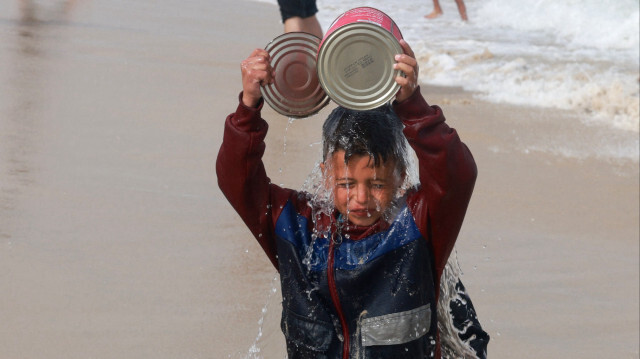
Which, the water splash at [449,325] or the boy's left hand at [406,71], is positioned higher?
the boy's left hand at [406,71]

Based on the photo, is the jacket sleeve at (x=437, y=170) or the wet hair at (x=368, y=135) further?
the wet hair at (x=368, y=135)

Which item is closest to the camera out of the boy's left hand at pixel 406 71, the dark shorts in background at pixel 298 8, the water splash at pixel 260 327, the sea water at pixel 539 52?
the boy's left hand at pixel 406 71

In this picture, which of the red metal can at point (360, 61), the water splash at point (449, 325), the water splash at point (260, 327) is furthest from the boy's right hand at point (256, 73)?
the water splash at point (260, 327)

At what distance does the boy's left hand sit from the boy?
0.12 metres

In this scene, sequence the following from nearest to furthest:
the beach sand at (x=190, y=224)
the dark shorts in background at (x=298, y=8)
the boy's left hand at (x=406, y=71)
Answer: the boy's left hand at (x=406, y=71), the beach sand at (x=190, y=224), the dark shorts in background at (x=298, y=8)

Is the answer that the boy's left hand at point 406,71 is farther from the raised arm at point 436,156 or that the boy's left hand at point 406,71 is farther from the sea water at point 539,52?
the sea water at point 539,52

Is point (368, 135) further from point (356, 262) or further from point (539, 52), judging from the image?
point (539, 52)

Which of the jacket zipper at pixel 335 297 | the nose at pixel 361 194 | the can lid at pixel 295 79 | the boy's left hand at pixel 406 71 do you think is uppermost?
the boy's left hand at pixel 406 71

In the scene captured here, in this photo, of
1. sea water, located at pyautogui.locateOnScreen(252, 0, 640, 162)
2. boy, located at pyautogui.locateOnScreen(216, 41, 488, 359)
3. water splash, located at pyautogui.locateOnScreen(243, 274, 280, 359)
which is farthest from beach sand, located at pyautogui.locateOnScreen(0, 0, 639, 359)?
boy, located at pyautogui.locateOnScreen(216, 41, 488, 359)

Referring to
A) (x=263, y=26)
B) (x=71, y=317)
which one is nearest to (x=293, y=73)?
(x=71, y=317)

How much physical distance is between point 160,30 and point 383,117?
580 cm

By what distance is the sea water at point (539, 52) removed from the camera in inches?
262

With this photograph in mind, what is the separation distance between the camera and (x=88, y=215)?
3887 millimetres

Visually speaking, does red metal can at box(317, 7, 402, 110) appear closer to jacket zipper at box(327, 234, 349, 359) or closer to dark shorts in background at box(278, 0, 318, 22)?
jacket zipper at box(327, 234, 349, 359)
